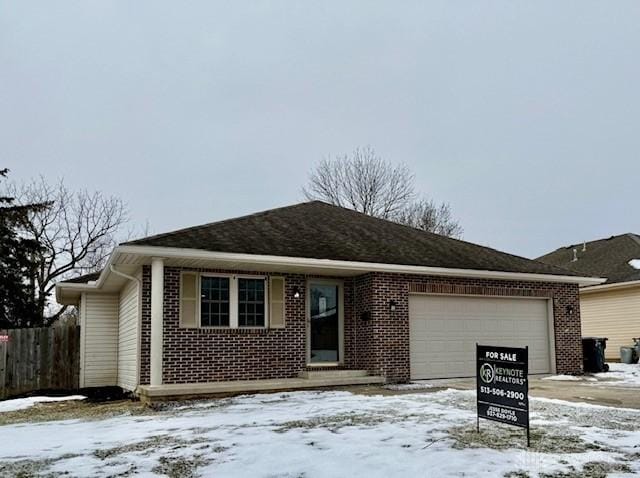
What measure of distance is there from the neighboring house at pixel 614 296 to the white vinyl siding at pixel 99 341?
13348 millimetres

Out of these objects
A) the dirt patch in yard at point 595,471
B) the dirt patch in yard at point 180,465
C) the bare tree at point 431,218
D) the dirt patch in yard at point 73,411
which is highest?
the bare tree at point 431,218

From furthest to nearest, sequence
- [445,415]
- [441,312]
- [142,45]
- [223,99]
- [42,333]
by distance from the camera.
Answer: [223,99] → [142,45] → [42,333] → [441,312] → [445,415]

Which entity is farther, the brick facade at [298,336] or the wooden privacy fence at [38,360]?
the wooden privacy fence at [38,360]

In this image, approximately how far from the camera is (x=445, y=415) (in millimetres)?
7715

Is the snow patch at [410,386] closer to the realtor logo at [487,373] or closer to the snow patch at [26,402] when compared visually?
the realtor logo at [487,373]

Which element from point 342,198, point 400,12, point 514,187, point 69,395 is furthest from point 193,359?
point 514,187

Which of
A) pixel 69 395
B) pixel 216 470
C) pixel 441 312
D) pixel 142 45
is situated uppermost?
pixel 142 45

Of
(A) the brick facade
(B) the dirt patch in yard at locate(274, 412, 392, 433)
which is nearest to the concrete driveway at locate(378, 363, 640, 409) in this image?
(A) the brick facade

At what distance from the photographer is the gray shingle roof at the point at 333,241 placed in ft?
36.6

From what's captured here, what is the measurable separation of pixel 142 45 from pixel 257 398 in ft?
38.9

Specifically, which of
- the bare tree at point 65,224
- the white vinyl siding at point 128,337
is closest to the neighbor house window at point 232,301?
the white vinyl siding at point 128,337

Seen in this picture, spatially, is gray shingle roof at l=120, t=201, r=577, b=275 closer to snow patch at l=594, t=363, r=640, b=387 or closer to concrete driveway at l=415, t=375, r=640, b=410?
concrete driveway at l=415, t=375, r=640, b=410

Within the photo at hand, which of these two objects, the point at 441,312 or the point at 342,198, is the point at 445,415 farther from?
the point at 342,198

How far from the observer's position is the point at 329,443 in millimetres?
5980
